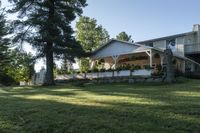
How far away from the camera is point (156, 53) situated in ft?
113

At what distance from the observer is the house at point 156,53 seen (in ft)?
117

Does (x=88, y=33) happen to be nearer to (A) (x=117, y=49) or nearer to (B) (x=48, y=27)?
(A) (x=117, y=49)

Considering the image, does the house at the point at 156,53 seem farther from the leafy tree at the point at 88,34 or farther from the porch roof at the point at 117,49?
the leafy tree at the point at 88,34

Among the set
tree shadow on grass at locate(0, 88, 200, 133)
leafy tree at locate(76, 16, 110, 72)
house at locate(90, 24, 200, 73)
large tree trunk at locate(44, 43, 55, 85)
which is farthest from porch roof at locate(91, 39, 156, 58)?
tree shadow on grass at locate(0, 88, 200, 133)

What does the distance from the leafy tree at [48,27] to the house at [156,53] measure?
15.0ft

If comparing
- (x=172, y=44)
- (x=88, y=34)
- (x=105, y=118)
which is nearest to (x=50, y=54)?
(x=172, y=44)

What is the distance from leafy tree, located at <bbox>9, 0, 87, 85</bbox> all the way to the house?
181 inches

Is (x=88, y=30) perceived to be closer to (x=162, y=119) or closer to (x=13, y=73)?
(x=13, y=73)

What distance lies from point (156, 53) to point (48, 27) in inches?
422

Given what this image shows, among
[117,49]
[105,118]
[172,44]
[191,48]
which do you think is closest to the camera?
[105,118]

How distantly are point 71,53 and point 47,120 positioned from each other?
22.5 m

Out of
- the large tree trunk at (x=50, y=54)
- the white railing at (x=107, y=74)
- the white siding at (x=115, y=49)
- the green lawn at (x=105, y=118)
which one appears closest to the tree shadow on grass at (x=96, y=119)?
the green lawn at (x=105, y=118)

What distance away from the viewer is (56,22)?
3206 cm

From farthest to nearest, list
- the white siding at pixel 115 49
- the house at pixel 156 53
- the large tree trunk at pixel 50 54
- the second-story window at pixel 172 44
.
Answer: the second-story window at pixel 172 44 → the house at pixel 156 53 → the white siding at pixel 115 49 → the large tree trunk at pixel 50 54
